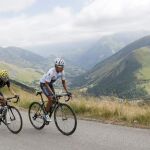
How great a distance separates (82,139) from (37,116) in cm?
258

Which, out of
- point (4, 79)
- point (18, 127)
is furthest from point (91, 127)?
point (4, 79)

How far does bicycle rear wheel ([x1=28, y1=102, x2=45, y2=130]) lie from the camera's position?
1201 centimetres

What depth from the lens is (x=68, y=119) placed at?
422 inches

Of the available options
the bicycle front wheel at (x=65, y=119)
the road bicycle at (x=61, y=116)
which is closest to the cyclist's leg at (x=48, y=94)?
the road bicycle at (x=61, y=116)

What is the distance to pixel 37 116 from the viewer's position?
12.2 meters

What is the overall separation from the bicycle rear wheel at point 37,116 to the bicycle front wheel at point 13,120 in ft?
2.71

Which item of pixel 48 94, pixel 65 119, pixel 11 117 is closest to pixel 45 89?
pixel 48 94

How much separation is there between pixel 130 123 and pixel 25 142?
14.3ft

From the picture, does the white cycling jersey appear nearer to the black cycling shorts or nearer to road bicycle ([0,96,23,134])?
the black cycling shorts

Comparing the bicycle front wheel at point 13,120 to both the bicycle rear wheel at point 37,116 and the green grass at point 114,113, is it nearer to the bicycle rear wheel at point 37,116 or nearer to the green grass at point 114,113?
the bicycle rear wheel at point 37,116

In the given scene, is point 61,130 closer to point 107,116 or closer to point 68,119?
point 68,119

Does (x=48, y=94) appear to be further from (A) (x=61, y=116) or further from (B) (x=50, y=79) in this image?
(A) (x=61, y=116)

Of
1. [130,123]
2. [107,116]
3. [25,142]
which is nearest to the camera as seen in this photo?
[25,142]

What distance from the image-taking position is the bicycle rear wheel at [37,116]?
39.4 ft
